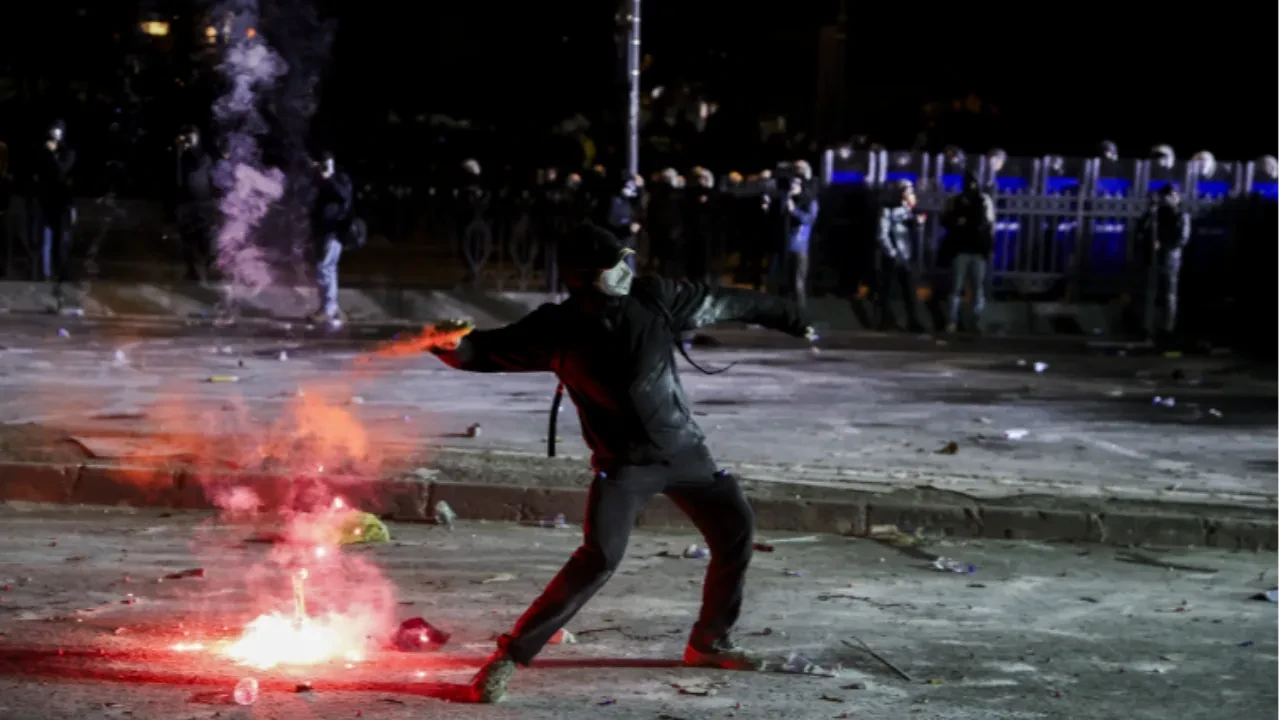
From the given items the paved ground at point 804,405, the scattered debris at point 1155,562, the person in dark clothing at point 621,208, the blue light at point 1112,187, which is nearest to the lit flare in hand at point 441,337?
the scattered debris at point 1155,562

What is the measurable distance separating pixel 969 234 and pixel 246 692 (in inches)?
572

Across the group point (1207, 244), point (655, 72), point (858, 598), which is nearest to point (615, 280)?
point (858, 598)

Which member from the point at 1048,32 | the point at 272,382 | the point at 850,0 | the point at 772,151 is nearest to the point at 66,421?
the point at 272,382

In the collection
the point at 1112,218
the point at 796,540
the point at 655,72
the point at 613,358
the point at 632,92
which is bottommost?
the point at 796,540

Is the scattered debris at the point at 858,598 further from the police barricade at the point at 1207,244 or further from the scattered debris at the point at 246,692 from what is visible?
the police barricade at the point at 1207,244

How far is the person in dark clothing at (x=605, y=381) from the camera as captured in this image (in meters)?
5.40

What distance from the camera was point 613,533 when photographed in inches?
215

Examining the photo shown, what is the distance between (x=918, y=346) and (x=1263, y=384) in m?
3.79

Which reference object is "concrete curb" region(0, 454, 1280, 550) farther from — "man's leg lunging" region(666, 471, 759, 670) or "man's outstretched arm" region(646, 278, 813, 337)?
"man's outstretched arm" region(646, 278, 813, 337)

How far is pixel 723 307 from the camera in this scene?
222 inches

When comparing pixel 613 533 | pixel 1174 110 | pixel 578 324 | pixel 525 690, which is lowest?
pixel 525 690

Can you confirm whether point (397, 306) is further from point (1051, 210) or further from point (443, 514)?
point (443, 514)

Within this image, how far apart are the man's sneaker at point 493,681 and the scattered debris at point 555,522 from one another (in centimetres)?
328

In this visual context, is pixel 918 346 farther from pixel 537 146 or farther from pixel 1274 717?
pixel 1274 717
